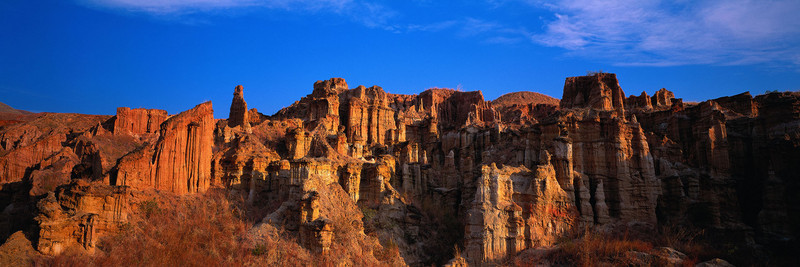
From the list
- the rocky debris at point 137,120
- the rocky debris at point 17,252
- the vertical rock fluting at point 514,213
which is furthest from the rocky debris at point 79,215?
the vertical rock fluting at point 514,213

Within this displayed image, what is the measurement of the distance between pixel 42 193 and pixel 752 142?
44.8 meters

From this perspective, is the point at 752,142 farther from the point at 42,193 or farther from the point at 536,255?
the point at 42,193

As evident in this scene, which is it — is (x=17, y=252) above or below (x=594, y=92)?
below

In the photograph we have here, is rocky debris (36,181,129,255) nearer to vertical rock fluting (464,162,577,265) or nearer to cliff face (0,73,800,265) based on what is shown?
cliff face (0,73,800,265)

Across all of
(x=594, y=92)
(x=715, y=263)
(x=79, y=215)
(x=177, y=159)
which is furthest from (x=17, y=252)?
(x=594, y=92)

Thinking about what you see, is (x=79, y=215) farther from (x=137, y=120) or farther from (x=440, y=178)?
(x=440, y=178)

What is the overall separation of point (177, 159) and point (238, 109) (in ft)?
92.4

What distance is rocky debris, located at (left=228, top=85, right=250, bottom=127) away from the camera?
54.6m

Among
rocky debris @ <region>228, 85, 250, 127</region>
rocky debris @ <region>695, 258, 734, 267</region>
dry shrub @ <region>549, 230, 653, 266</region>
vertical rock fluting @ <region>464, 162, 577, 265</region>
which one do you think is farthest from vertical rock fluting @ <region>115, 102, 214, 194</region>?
rocky debris @ <region>695, 258, 734, 267</region>

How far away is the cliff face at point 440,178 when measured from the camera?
2720cm

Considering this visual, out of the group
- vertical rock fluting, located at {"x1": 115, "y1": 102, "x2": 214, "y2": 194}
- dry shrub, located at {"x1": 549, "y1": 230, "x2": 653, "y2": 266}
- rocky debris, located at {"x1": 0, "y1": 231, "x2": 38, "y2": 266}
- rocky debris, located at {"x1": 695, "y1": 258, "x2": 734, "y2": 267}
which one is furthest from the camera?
dry shrub, located at {"x1": 549, "y1": 230, "x2": 653, "y2": 266}

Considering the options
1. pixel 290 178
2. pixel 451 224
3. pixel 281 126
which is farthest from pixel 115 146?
pixel 451 224

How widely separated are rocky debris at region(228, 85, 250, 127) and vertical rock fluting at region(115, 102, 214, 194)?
23318 millimetres

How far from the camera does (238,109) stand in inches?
2210
